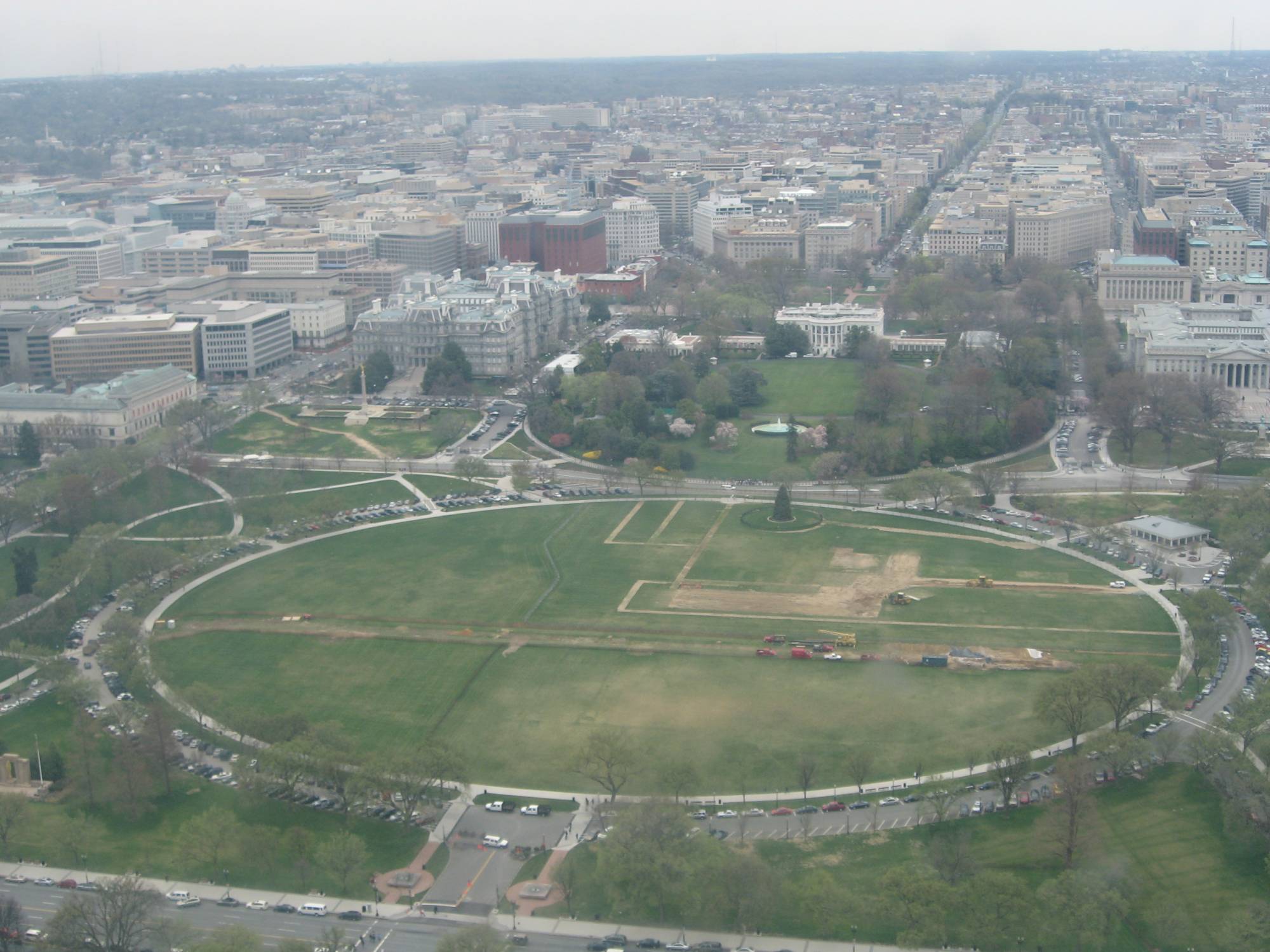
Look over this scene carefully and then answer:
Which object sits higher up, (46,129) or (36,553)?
(46,129)

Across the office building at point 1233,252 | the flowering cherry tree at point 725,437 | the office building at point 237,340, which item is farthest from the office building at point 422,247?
the office building at point 1233,252

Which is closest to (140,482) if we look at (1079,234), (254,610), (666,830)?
(254,610)

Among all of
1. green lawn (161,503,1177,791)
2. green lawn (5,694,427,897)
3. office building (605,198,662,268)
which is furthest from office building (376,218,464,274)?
green lawn (5,694,427,897)

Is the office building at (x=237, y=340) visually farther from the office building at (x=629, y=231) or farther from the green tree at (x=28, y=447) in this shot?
the office building at (x=629, y=231)

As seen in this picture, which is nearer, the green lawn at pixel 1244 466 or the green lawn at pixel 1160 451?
the green lawn at pixel 1244 466

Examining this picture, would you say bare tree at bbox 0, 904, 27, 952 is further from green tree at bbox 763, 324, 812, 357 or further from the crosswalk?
green tree at bbox 763, 324, 812, 357

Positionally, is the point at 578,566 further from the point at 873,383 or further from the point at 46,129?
the point at 46,129
